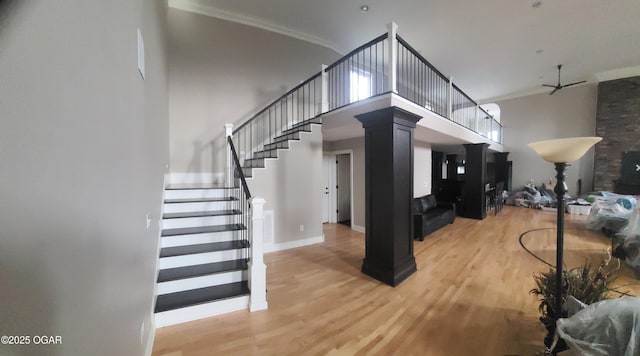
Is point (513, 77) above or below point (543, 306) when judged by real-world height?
above

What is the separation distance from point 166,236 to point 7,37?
289 centimetres

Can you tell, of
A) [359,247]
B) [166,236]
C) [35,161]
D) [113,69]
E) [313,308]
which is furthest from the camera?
[359,247]

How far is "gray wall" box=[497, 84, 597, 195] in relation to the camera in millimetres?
8602

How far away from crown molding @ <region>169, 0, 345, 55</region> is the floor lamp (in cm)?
574

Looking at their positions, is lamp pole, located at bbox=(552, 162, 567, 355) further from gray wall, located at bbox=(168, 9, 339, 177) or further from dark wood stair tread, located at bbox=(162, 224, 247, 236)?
gray wall, located at bbox=(168, 9, 339, 177)

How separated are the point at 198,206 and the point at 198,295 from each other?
144 centimetres

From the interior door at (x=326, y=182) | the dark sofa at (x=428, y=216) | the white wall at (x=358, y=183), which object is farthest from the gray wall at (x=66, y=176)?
the interior door at (x=326, y=182)

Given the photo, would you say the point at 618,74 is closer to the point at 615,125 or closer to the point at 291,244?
the point at 615,125

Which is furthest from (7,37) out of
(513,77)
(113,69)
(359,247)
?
(513,77)

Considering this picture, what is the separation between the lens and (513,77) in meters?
8.36

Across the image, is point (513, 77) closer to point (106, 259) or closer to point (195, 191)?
point (195, 191)

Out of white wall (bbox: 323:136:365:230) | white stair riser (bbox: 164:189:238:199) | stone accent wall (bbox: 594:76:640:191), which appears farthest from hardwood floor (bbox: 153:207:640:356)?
stone accent wall (bbox: 594:76:640:191)

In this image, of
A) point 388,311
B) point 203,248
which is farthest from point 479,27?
point 203,248

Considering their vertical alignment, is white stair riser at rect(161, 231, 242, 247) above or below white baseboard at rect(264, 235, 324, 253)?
above
